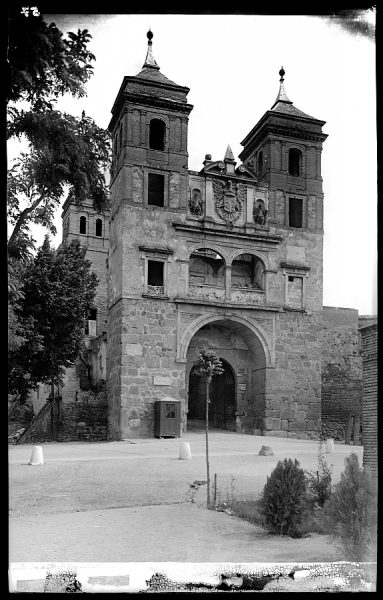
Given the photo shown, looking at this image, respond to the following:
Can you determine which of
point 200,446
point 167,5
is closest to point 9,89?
point 167,5

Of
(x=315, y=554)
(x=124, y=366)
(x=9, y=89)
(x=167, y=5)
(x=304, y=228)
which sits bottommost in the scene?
(x=315, y=554)

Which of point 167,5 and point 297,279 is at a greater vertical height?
point 167,5

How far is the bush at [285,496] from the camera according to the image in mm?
7250

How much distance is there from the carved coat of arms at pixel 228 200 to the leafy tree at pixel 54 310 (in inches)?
179

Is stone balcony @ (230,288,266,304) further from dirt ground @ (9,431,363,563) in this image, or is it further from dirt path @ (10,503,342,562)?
dirt path @ (10,503,342,562)

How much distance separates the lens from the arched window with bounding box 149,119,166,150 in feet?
28.1

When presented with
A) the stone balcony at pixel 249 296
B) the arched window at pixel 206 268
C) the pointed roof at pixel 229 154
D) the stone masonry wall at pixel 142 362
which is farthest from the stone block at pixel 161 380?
the pointed roof at pixel 229 154

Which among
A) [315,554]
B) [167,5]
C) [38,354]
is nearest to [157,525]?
[315,554]

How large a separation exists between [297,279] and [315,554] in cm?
375

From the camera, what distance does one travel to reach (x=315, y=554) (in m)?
6.11

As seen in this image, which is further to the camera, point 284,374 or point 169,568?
point 284,374
